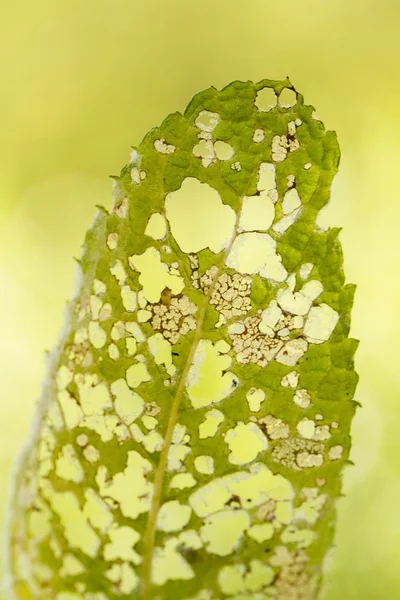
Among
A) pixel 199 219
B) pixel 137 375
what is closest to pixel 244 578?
pixel 137 375

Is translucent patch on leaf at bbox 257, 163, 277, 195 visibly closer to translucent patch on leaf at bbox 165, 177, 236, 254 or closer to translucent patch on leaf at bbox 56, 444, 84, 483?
translucent patch on leaf at bbox 56, 444, 84, 483

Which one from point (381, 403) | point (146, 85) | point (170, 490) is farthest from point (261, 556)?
point (146, 85)

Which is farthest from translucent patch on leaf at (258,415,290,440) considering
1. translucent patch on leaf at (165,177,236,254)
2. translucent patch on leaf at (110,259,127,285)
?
translucent patch on leaf at (165,177,236,254)

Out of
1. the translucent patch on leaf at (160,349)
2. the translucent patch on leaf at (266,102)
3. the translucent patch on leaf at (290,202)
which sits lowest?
the translucent patch on leaf at (160,349)

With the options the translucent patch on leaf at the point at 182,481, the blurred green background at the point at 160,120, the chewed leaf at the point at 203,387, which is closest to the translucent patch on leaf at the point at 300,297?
the chewed leaf at the point at 203,387

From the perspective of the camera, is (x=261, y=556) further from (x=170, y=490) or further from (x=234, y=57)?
(x=234, y=57)

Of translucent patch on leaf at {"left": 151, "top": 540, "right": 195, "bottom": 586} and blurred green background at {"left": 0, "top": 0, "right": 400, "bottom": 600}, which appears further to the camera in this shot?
blurred green background at {"left": 0, "top": 0, "right": 400, "bottom": 600}

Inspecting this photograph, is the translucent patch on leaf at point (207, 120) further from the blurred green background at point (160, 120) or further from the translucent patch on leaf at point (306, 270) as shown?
the blurred green background at point (160, 120)
